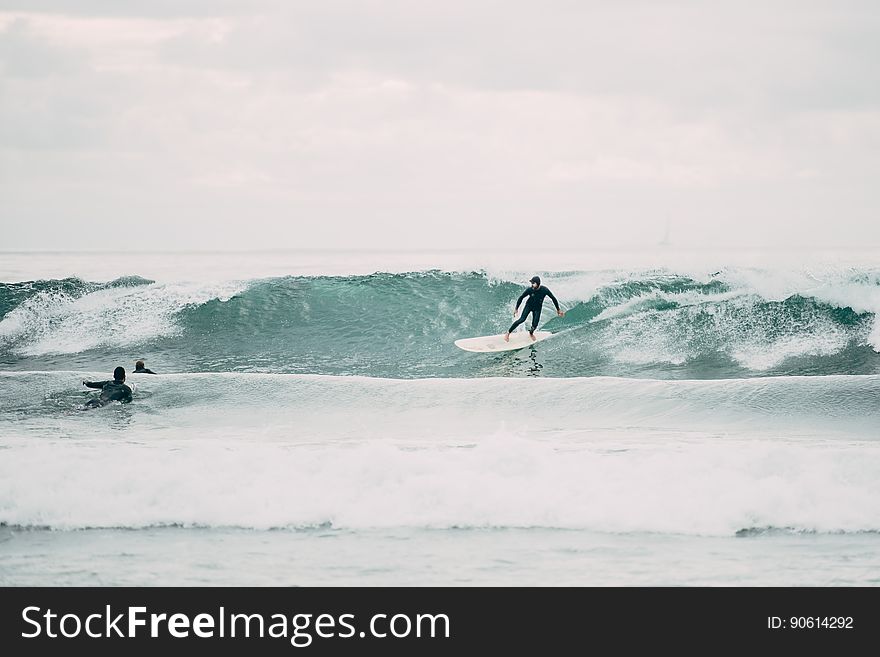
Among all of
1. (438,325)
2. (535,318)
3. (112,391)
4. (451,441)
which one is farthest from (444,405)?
(438,325)

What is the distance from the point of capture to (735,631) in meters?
5.01

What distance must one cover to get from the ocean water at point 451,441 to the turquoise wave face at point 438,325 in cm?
8

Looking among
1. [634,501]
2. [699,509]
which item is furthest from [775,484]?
[634,501]

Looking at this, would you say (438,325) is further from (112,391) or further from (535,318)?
(112,391)

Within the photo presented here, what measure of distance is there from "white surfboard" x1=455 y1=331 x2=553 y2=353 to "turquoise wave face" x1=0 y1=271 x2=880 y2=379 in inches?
7.4

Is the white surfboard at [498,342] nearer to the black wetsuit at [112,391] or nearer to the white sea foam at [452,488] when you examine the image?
the black wetsuit at [112,391]

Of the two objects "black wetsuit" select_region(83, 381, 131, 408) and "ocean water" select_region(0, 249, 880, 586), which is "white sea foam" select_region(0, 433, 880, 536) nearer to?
"ocean water" select_region(0, 249, 880, 586)

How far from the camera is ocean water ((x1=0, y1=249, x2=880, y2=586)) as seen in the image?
6238mm

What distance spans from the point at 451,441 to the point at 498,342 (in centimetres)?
709

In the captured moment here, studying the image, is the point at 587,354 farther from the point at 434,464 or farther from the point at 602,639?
→ the point at 602,639

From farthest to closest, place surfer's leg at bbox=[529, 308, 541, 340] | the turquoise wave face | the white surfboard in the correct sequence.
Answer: surfer's leg at bbox=[529, 308, 541, 340] → the white surfboard → the turquoise wave face

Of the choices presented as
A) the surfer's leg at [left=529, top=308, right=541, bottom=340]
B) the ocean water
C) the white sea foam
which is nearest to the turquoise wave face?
the ocean water

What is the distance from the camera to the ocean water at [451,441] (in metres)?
6.24

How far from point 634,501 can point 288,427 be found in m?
4.93
